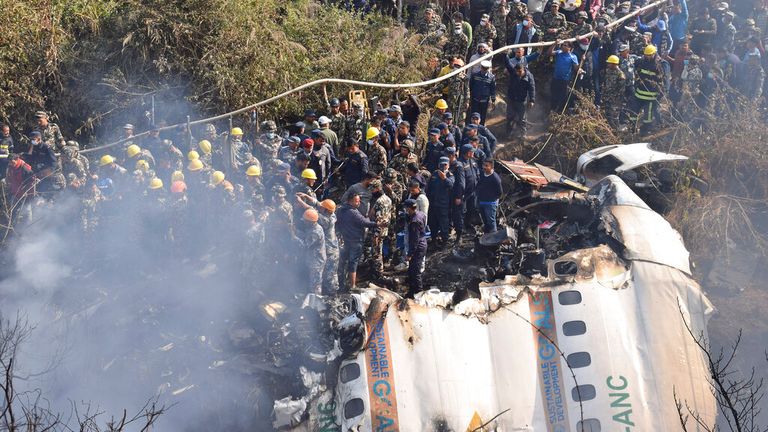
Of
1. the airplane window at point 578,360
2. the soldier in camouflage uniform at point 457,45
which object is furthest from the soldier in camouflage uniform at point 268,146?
the airplane window at point 578,360

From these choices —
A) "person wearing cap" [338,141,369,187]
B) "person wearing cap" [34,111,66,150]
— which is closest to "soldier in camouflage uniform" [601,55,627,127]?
"person wearing cap" [338,141,369,187]

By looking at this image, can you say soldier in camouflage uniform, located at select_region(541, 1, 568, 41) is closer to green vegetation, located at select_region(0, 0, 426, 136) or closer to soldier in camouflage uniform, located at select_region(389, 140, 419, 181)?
green vegetation, located at select_region(0, 0, 426, 136)

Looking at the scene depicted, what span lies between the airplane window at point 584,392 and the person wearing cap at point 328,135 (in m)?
6.16

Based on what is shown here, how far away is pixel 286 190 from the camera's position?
484 inches

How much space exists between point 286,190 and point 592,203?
4.25 m

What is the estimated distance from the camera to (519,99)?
16109 millimetres

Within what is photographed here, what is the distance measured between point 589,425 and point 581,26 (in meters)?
→ 9.58

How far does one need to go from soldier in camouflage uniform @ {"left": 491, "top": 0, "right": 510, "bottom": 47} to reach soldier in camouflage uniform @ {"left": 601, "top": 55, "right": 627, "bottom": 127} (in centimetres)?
230

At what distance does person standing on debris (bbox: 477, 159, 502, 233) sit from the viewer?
1334cm

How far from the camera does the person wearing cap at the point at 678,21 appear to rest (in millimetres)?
18141

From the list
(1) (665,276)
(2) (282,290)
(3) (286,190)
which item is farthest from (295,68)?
(1) (665,276)

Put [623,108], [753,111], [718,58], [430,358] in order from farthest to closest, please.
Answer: [718,58] < [623,108] < [753,111] < [430,358]

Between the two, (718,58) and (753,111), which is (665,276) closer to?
(753,111)

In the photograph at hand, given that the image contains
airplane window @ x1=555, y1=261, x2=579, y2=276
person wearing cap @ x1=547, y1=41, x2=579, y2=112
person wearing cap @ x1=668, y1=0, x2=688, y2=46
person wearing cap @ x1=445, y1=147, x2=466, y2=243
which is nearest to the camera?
airplane window @ x1=555, y1=261, x2=579, y2=276
